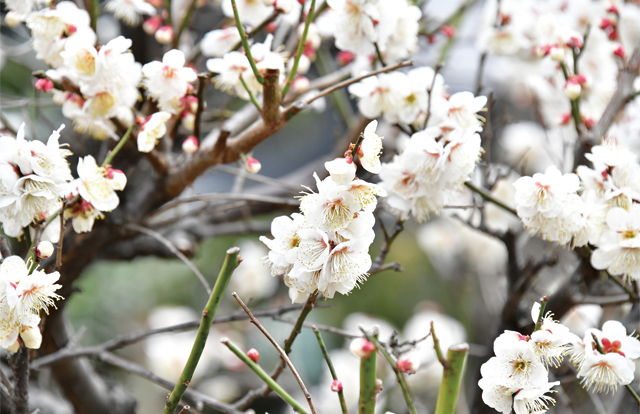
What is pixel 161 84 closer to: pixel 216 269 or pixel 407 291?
pixel 216 269

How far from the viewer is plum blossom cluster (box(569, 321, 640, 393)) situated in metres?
0.63

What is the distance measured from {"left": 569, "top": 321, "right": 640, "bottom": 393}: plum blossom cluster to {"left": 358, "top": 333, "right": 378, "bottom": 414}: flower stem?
29cm

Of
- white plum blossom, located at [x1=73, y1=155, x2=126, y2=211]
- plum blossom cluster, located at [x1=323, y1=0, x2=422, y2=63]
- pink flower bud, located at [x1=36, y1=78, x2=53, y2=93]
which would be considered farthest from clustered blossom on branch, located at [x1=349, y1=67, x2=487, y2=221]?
pink flower bud, located at [x1=36, y1=78, x2=53, y2=93]

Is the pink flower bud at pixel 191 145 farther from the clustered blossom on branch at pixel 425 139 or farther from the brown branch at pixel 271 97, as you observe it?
the clustered blossom on branch at pixel 425 139

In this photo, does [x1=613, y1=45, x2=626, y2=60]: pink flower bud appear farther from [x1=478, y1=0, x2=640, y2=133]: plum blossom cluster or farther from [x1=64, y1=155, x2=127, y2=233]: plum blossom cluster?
[x1=64, y1=155, x2=127, y2=233]: plum blossom cluster

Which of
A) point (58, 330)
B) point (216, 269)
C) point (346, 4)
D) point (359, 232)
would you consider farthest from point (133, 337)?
point (216, 269)

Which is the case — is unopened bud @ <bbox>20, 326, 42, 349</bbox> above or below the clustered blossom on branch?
below

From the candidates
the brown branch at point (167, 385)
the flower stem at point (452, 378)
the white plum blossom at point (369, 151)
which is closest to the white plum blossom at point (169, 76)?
the white plum blossom at point (369, 151)

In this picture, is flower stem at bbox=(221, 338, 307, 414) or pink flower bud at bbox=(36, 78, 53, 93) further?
pink flower bud at bbox=(36, 78, 53, 93)

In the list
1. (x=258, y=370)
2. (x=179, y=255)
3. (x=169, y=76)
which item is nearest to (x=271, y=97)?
(x=169, y=76)

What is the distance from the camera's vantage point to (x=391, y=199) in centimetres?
81

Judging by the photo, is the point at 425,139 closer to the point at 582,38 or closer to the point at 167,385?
the point at 167,385

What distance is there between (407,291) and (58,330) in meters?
2.76

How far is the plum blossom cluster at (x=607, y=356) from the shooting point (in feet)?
2.07
